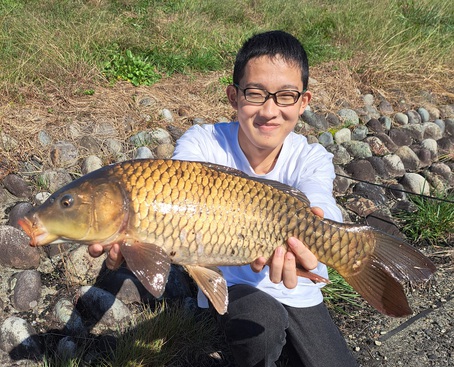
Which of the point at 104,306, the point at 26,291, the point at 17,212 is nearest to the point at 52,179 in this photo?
the point at 17,212

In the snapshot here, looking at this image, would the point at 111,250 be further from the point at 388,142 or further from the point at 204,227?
the point at 388,142

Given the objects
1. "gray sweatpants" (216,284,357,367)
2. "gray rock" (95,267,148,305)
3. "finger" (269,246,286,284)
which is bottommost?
"gray rock" (95,267,148,305)

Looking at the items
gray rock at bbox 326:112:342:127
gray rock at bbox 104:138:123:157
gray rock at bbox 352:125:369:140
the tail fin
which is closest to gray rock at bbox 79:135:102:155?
gray rock at bbox 104:138:123:157

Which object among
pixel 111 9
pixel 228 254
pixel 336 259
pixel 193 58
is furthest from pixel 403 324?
pixel 111 9

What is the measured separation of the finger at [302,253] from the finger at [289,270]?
0.06ft

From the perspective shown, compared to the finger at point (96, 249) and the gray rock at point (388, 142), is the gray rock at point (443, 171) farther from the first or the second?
the finger at point (96, 249)

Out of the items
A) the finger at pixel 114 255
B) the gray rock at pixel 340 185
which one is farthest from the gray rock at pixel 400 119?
the finger at pixel 114 255

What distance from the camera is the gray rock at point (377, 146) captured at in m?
4.70

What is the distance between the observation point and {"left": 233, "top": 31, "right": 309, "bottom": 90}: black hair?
226cm

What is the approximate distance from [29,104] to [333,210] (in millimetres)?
2378

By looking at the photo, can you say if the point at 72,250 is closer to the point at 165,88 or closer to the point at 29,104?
the point at 29,104

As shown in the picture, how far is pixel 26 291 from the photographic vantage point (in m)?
2.57

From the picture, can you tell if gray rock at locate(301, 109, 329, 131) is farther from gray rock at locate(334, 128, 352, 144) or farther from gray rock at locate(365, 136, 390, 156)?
gray rock at locate(365, 136, 390, 156)

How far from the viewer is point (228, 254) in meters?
1.72
